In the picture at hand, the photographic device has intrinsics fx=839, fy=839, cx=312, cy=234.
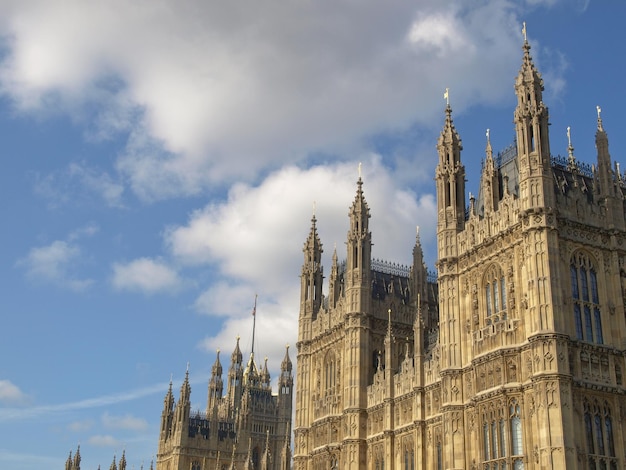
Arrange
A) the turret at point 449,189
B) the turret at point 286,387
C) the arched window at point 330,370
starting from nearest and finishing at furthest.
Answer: the turret at point 449,189 → the arched window at point 330,370 → the turret at point 286,387

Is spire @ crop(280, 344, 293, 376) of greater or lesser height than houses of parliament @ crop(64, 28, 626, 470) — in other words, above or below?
above

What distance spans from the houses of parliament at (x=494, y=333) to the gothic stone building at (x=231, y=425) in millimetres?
45145

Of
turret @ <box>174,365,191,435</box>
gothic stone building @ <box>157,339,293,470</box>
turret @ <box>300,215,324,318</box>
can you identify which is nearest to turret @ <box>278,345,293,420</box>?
gothic stone building @ <box>157,339,293,470</box>

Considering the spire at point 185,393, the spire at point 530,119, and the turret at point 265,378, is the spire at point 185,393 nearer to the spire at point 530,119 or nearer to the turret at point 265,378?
the turret at point 265,378

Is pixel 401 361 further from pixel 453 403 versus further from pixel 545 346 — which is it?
pixel 545 346

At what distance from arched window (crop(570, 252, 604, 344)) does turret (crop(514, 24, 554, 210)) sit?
3.68 m

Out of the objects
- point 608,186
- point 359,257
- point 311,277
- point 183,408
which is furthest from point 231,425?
point 608,186

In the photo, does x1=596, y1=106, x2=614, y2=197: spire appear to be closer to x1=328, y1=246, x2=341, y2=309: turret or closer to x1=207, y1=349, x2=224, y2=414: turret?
x1=328, y1=246, x2=341, y2=309: turret

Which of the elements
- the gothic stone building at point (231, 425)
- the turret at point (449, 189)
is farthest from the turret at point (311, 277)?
the gothic stone building at point (231, 425)

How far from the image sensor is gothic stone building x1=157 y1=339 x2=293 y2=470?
366 feet

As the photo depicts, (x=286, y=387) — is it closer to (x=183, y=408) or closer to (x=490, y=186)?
(x=183, y=408)

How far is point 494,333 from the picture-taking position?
44406 mm

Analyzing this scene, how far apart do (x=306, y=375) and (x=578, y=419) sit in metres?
29.1

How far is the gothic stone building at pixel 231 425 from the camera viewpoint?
112 meters
